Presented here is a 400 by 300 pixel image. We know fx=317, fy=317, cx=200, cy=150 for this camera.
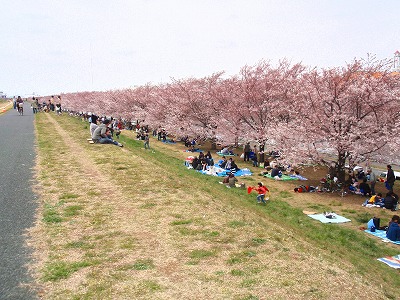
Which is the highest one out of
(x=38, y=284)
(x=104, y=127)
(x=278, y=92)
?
(x=278, y=92)

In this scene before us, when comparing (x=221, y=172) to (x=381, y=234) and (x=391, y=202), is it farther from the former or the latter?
(x=381, y=234)

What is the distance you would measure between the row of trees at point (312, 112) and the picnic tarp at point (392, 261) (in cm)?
877

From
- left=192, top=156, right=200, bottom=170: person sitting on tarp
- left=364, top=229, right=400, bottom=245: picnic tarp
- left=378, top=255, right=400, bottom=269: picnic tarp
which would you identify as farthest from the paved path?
left=364, top=229, right=400, bottom=245: picnic tarp

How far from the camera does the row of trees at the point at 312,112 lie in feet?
59.5

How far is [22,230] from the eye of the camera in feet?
24.3

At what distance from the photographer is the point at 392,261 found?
9914mm

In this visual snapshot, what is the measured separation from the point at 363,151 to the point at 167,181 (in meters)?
12.7

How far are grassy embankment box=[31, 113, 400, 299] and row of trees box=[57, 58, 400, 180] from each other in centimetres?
810

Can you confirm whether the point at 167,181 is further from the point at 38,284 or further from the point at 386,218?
the point at 386,218

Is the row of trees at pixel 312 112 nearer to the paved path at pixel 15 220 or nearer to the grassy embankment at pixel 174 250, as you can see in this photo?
the grassy embankment at pixel 174 250

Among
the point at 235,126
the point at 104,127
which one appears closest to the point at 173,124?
the point at 235,126

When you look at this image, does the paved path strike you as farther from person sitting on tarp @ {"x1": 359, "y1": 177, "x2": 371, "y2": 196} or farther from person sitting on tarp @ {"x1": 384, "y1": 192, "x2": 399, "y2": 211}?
person sitting on tarp @ {"x1": 359, "y1": 177, "x2": 371, "y2": 196}

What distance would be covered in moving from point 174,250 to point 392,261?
742cm

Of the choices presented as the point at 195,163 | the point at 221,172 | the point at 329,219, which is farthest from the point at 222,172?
the point at 329,219
